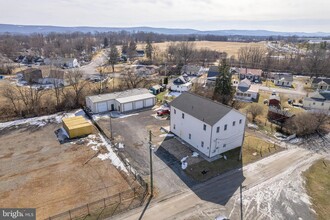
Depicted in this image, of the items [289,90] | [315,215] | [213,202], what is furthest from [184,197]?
[289,90]

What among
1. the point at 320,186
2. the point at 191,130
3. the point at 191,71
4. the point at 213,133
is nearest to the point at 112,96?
the point at 191,130

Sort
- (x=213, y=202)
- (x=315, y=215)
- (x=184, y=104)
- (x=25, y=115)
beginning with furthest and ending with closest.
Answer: (x=25, y=115)
(x=184, y=104)
(x=213, y=202)
(x=315, y=215)

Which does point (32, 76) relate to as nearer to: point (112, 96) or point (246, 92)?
point (112, 96)

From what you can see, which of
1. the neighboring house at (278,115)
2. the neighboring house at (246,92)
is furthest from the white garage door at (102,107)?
the neighboring house at (246,92)

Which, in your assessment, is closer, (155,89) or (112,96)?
(112,96)

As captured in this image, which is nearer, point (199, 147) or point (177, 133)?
point (199, 147)

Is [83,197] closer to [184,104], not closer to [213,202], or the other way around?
[213,202]
